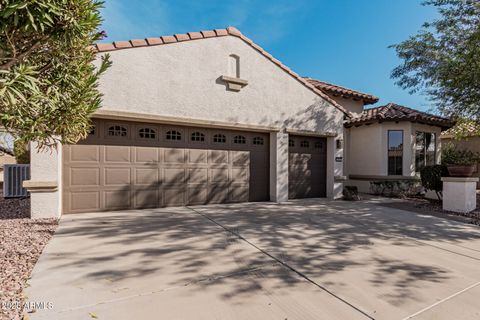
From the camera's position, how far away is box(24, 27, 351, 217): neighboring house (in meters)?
6.93

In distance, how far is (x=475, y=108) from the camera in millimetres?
9992

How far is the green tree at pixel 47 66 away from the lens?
2.53 meters

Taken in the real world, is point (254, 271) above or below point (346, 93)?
below

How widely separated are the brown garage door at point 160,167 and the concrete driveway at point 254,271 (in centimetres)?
135

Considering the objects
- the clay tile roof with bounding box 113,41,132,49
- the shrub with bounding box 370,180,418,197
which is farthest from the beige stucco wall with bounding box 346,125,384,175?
the clay tile roof with bounding box 113,41,132,49

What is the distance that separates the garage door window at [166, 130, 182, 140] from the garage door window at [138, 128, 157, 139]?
424 mm

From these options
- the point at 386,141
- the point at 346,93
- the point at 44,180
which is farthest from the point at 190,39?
the point at 386,141

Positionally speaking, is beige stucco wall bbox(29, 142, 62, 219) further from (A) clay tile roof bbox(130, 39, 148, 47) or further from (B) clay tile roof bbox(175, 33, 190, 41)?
(B) clay tile roof bbox(175, 33, 190, 41)

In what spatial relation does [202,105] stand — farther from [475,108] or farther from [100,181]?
[475,108]

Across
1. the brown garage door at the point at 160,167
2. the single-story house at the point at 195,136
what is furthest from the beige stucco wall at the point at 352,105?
the brown garage door at the point at 160,167

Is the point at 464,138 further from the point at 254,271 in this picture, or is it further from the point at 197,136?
the point at 254,271

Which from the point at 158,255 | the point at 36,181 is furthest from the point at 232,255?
the point at 36,181

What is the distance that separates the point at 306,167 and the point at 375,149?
14.9ft

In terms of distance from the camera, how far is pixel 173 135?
26.8 ft
